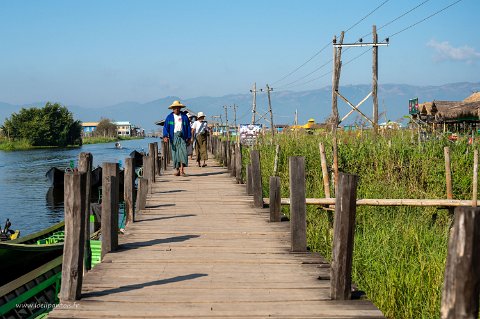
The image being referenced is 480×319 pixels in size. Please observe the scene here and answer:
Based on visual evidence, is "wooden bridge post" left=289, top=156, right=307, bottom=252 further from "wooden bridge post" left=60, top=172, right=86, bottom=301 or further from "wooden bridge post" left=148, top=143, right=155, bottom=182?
"wooden bridge post" left=148, top=143, right=155, bottom=182

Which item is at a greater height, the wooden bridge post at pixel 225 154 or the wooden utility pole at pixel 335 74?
the wooden utility pole at pixel 335 74

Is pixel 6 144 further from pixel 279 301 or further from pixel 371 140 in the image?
pixel 279 301

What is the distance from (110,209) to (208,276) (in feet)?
5.88

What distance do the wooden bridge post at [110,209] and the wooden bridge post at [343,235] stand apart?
2.74 m

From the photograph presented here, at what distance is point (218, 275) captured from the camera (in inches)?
203

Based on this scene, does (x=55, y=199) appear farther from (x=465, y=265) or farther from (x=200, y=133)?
(x=465, y=265)

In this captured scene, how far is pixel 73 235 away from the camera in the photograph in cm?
443

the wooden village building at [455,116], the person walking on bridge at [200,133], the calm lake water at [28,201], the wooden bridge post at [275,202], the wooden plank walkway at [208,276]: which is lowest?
the calm lake water at [28,201]

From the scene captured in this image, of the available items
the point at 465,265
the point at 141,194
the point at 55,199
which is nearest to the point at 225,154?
the point at 141,194

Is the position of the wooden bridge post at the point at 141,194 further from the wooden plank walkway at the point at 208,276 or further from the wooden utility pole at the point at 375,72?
the wooden utility pole at the point at 375,72

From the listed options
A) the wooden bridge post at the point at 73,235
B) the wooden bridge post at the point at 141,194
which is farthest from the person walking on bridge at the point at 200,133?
the wooden bridge post at the point at 73,235

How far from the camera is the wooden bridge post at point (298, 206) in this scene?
6133mm

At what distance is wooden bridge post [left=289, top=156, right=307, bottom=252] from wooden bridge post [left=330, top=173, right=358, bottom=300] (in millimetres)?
1721

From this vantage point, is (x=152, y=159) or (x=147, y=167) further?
(x=152, y=159)
